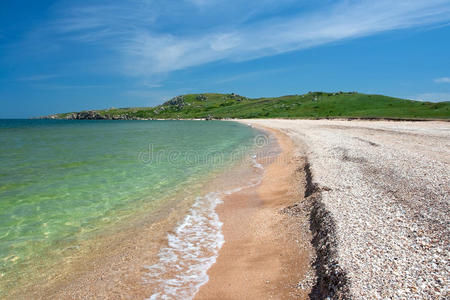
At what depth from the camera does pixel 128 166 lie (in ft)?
62.5

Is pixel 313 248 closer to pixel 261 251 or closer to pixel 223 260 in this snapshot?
pixel 261 251

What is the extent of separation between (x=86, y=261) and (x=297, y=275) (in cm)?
547

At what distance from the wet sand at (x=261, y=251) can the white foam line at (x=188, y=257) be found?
25cm

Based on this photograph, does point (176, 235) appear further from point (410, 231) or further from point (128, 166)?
point (128, 166)

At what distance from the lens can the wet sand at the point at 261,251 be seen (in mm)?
5246

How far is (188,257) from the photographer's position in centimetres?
694

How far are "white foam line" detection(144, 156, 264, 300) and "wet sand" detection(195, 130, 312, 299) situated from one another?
0.82 feet

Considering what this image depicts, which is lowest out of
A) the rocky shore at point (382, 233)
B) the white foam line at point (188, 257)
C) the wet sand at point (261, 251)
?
the white foam line at point (188, 257)

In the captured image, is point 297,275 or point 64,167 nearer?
point 297,275

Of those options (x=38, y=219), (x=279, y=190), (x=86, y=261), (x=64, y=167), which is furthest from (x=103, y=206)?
(x=64, y=167)

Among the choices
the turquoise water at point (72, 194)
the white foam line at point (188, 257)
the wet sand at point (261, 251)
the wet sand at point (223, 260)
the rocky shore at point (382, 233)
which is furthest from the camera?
the turquoise water at point (72, 194)

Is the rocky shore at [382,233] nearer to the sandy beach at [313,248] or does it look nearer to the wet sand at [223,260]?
the sandy beach at [313,248]

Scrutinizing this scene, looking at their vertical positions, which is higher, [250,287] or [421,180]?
[421,180]

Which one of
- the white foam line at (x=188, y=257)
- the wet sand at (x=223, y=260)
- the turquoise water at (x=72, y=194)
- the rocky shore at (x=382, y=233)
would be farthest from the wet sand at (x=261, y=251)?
the turquoise water at (x=72, y=194)
